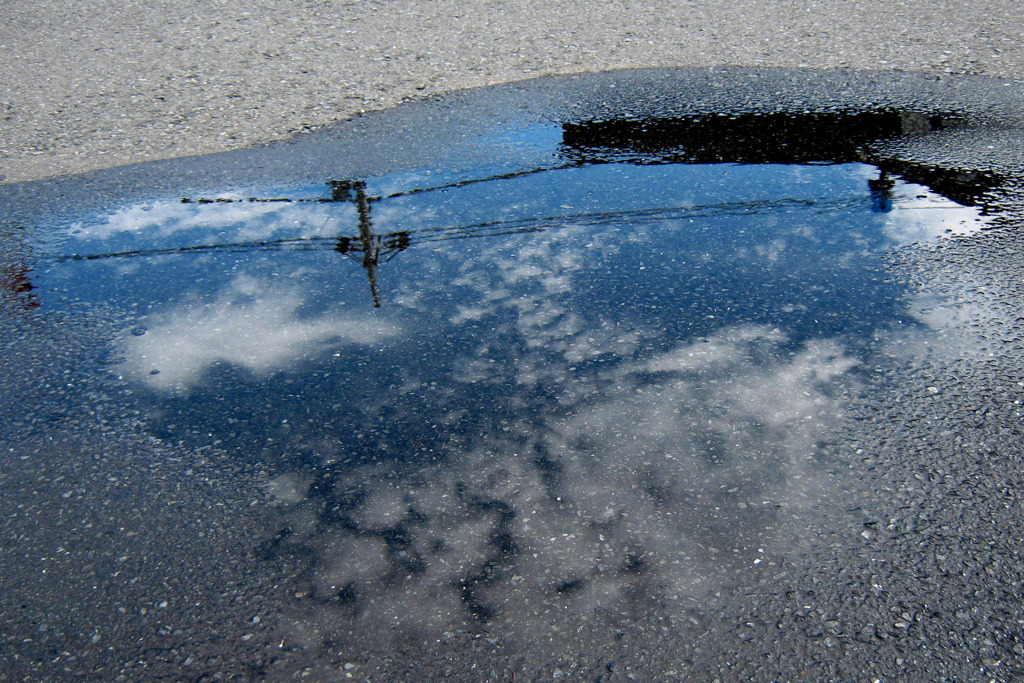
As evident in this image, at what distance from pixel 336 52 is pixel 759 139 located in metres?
4.12

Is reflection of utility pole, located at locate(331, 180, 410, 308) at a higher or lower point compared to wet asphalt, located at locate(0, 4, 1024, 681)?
higher

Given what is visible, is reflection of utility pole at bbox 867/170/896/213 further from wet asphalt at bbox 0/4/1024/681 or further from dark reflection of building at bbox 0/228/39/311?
dark reflection of building at bbox 0/228/39/311

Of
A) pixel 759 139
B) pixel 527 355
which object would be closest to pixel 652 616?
pixel 527 355

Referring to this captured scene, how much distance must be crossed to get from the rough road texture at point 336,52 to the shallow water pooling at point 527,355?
132cm

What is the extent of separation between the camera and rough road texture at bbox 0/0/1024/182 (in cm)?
612

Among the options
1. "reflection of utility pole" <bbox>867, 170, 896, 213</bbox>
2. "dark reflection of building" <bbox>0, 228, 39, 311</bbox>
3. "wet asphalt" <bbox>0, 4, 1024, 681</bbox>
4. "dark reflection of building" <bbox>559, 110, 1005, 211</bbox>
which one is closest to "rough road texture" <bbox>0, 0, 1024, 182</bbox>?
"dark reflection of building" <bbox>0, 228, 39, 311</bbox>

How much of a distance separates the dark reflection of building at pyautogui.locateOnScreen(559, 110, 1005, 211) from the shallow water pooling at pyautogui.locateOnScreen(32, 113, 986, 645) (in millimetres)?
41

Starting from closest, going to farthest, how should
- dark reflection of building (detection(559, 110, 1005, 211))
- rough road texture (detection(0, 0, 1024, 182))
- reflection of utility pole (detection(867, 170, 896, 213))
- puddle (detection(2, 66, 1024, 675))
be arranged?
puddle (detection(2, 66, 1024, 675)), reflection of utility pole (detection(867, 170, 896, 213)), dark reflection of building (detection(559, 110, 1005, 211)), rough road texture (detection(0, 0, 1024, 182))

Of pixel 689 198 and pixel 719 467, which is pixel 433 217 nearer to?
pixel 689 198

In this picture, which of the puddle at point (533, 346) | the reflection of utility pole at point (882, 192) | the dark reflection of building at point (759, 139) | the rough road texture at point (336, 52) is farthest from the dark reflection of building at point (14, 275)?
the reflection of utility pole at point (882, 192)

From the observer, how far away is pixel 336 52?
740cm

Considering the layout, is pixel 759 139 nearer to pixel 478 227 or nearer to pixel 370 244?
pixel 478 227

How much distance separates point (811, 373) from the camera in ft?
11.0

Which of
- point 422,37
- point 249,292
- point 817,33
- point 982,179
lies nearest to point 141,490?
point 249,292
